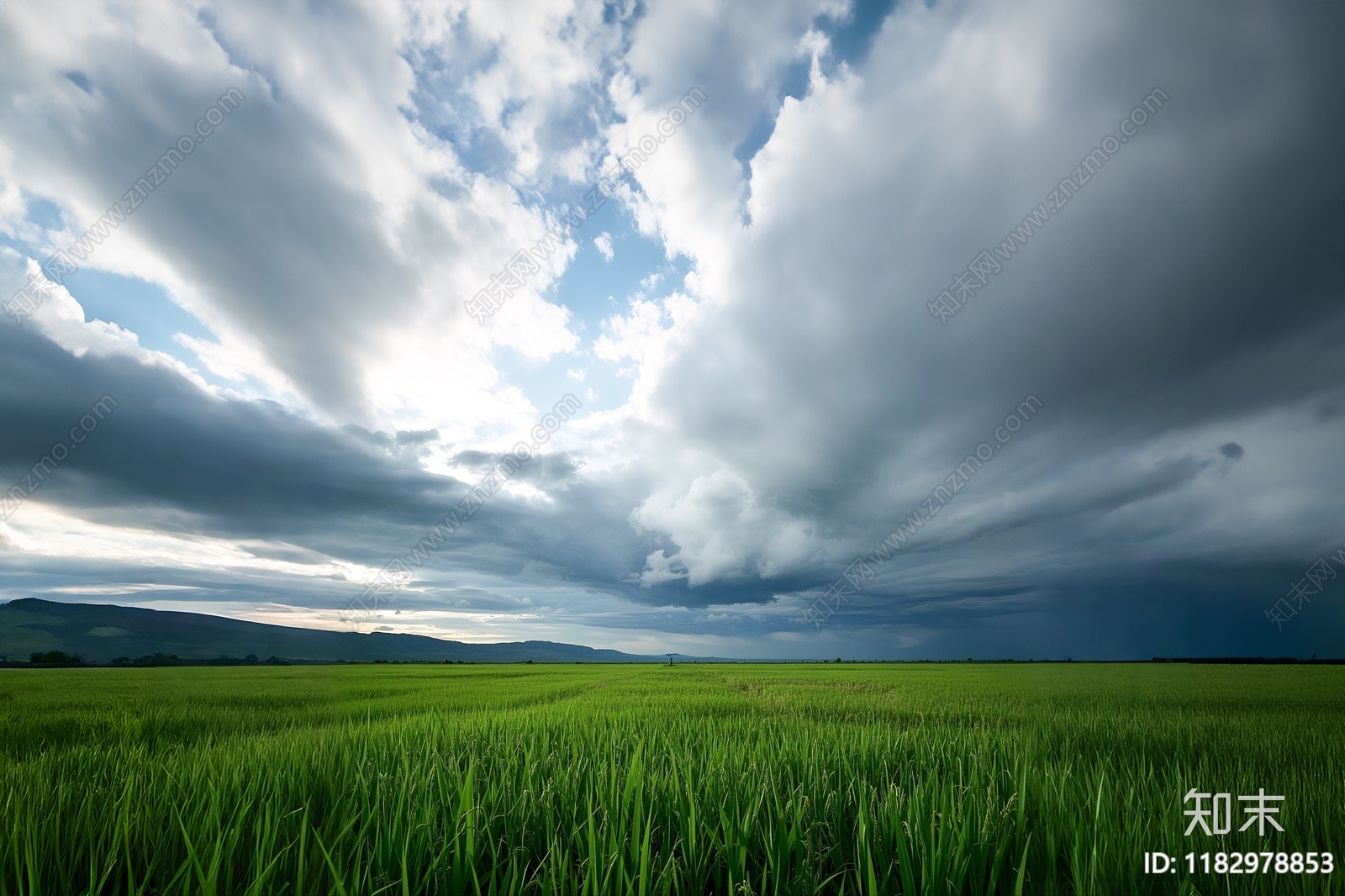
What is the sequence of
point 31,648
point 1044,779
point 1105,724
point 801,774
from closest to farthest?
point 1044,779 → point 801,774 → point 1105,724 → point 31,648

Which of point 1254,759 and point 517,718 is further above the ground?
point 1254,759

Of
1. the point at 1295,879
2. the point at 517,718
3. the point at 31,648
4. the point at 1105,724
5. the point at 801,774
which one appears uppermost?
the point at 1295,879

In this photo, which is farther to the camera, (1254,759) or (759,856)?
(1254,759)

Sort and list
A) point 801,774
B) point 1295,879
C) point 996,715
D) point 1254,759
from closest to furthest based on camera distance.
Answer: point 1295,879, point 801,774, point 1254,759, point 996,715

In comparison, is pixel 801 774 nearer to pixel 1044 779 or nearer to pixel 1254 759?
pixel 1044 779

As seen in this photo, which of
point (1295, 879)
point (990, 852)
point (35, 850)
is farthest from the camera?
point (990, 852)

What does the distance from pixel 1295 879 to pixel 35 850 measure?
209 inches

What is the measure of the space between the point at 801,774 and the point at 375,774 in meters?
2.95

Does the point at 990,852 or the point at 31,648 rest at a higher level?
the point at 990,852

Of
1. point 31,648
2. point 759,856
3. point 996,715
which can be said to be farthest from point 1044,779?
point 31,648

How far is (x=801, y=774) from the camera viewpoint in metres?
3.61

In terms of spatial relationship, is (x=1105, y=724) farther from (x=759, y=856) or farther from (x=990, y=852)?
(x=759, y=856)

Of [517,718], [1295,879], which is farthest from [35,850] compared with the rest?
[517,718]

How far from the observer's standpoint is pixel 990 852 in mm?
2426
